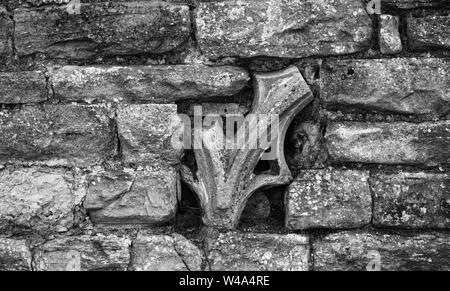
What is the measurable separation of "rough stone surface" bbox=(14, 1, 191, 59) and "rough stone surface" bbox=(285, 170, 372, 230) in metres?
0.76

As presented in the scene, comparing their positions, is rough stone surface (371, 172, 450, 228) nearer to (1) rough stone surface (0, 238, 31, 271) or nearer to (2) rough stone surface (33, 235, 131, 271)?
(2) rough stone surface (33, 235, 131, 271)

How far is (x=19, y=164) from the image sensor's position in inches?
91.3

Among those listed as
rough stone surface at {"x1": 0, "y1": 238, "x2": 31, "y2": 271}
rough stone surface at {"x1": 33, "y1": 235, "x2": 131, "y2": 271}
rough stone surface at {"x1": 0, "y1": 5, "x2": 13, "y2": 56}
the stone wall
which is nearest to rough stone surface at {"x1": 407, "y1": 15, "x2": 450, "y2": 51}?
the stone wall

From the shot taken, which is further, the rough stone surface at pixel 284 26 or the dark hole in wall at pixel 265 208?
the dark hole in wall at pixel 265 208

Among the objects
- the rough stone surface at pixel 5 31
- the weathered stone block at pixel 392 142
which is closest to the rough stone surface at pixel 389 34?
the weathered stone block at pixel 392 142

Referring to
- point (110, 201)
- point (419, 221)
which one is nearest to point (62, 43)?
point (110, 201)

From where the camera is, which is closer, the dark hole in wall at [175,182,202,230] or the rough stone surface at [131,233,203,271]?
the rough stone surface at [131,233,203,271]

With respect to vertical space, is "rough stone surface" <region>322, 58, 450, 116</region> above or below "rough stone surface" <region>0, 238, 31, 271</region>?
above

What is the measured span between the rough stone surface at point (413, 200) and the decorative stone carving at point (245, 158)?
0.37 metres

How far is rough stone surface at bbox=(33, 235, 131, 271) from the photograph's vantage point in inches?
89.4

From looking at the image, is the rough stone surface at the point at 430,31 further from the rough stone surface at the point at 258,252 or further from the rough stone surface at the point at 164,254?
the rough stone surface at the point at 164,254

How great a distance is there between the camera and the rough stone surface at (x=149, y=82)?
7.33 feet

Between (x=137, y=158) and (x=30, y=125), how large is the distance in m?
0.44

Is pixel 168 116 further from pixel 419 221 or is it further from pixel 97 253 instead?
pixel 419 221
